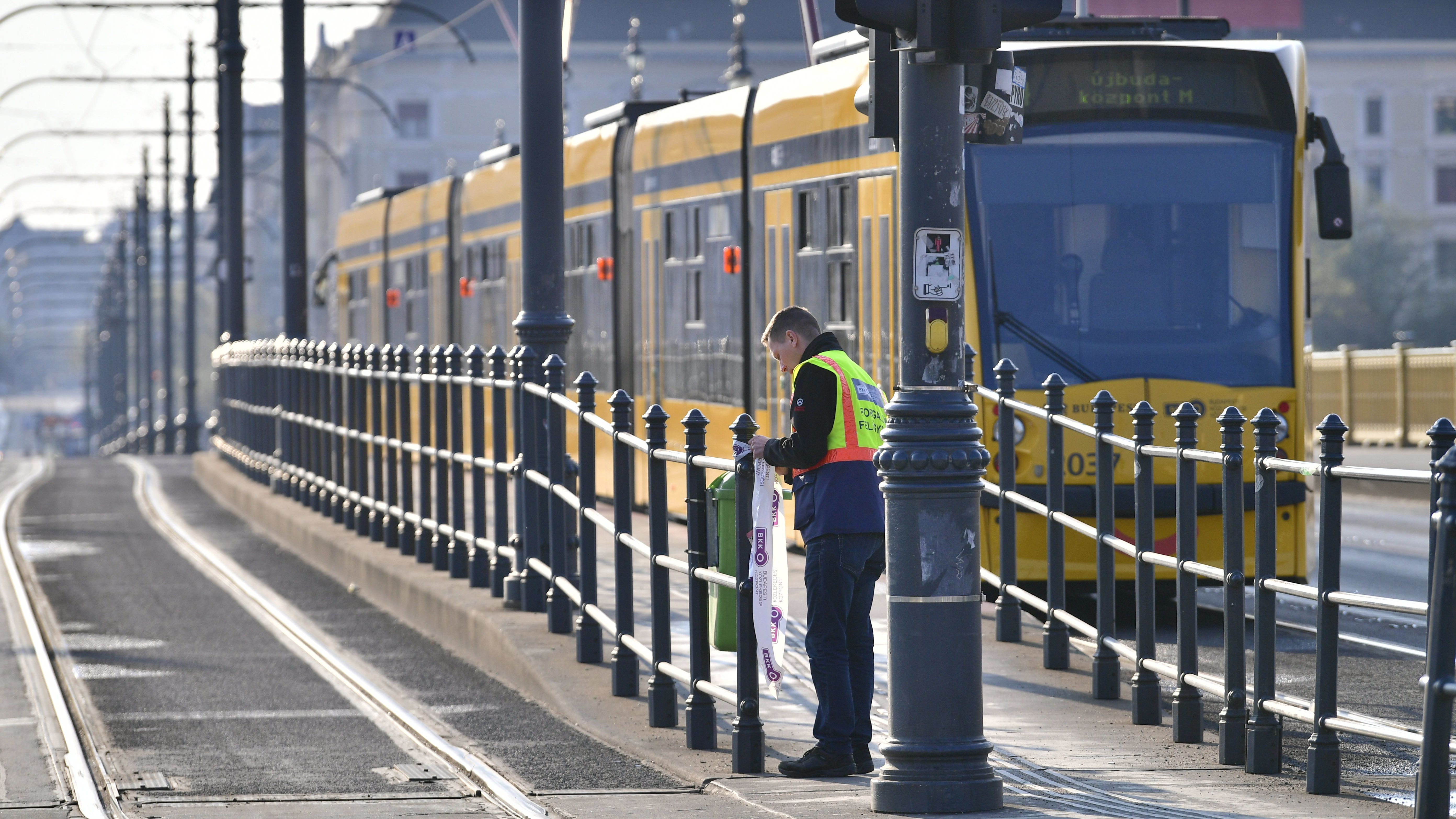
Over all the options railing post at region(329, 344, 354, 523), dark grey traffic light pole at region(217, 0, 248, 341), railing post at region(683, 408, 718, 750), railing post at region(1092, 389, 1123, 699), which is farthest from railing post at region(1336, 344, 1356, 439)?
railing post at region(683, 408, 718, 750)

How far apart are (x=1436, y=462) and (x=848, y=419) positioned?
2001 mm

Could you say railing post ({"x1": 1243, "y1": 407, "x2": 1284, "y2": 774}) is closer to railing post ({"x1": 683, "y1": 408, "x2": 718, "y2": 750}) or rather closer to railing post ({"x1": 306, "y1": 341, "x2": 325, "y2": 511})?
railing post ({"x1": 683, "y1": 408, "x2": 718, "y2": 750})

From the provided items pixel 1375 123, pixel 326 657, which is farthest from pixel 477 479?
pixel 1375 123

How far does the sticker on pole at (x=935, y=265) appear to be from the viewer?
630 centimetres

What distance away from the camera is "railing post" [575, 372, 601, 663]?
9.45 metres

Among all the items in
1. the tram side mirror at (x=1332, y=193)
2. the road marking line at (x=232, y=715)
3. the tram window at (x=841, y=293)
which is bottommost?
the road marking line at (x=232, y=715)

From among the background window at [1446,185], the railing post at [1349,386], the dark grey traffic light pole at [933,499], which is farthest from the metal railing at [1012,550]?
the background window at [1446,185]

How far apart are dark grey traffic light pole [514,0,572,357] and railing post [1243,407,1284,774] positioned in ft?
16.4

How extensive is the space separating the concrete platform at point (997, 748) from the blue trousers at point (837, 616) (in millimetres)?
165

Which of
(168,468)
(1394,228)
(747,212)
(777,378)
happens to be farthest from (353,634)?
(1394,228)

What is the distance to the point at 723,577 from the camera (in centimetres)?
748

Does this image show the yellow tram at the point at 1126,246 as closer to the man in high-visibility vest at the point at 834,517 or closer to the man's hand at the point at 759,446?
the man in high-visibility vest at the point at 834,517

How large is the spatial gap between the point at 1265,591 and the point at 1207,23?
662 cm

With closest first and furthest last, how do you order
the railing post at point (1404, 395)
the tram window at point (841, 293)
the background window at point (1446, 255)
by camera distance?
the tram window at point (841, 293), the railing post at point (1404, 395), the background window at point (1446, 255)
